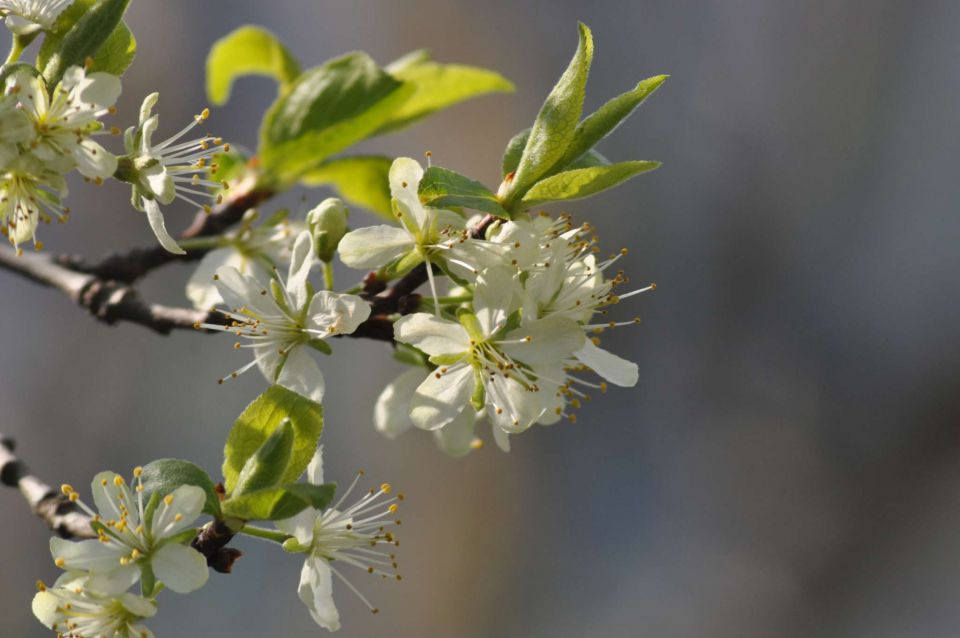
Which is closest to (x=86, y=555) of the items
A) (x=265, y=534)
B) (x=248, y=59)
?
(x=265, y=534)

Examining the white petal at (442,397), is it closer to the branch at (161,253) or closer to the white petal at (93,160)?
the white petal at (93,160)

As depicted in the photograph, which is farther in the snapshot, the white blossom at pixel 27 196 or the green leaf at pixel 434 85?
the green leaf at pixel 434 85

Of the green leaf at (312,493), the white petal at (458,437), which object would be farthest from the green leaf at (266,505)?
the white petal at (458,437)

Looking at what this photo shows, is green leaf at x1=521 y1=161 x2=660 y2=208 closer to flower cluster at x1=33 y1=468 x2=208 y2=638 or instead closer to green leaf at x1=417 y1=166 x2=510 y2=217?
green leaf at x1=417 y1=166 x2=510 y2=217

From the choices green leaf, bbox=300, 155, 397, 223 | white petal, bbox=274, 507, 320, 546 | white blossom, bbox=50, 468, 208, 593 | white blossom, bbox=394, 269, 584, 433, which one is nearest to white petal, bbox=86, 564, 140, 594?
white blossom, bbox=50, 468, 208, 593

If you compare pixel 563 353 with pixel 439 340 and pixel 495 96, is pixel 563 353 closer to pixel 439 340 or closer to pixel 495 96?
pixel 439 340

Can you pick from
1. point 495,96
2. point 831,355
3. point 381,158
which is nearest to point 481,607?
point 831,355

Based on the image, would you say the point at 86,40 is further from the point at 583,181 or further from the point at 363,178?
the point at 363,178
